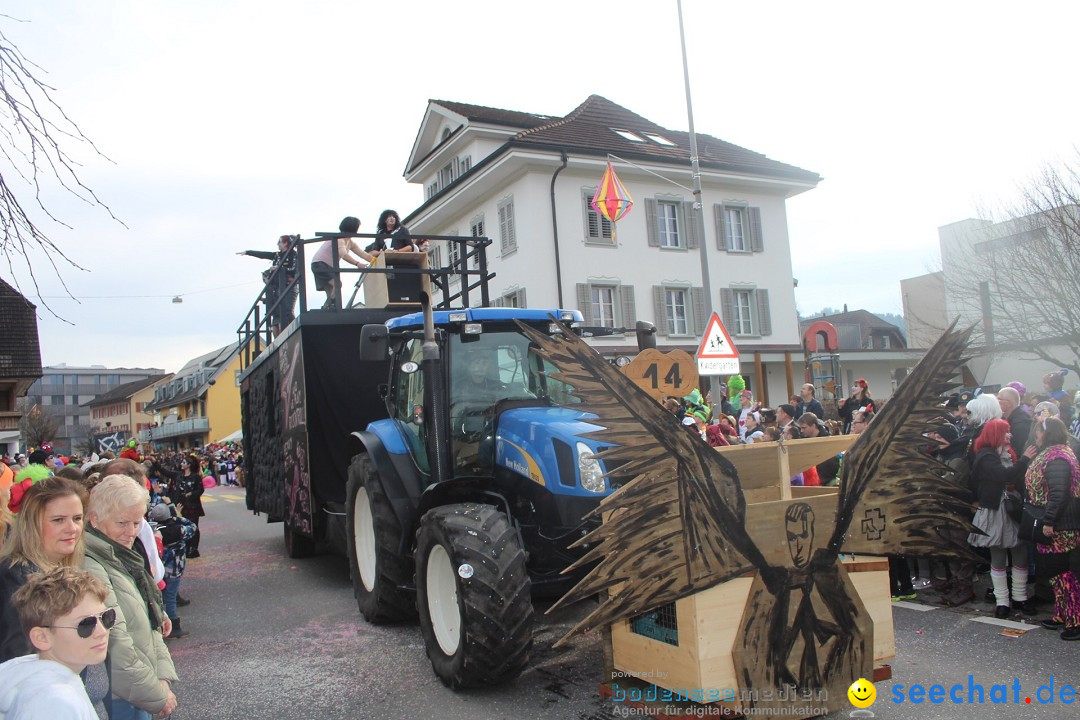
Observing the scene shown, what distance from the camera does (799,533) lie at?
3895 millimetres

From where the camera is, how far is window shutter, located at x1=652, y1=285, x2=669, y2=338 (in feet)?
87.0

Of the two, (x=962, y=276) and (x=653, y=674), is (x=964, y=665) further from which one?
(x=962, y=276)

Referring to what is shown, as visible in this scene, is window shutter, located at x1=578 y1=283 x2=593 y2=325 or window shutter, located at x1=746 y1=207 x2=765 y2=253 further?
window shutter, located at x1=746 y1=207 x2=765 y2=253

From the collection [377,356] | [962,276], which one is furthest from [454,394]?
[962,276]

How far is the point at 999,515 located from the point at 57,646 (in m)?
6.52

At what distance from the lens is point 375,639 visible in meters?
6.48

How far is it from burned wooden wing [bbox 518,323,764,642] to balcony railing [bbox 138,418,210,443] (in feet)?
228

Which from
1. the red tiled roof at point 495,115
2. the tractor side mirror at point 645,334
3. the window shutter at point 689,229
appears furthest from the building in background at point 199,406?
the tractor side mirror at point 645,334

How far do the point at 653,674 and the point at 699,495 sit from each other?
3.13 ft

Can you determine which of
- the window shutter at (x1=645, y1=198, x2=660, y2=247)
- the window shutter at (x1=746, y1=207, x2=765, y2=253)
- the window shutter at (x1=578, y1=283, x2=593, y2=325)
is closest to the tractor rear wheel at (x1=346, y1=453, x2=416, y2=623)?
the window shutter at (x1=578, y1=283, x2=593, y2=325)

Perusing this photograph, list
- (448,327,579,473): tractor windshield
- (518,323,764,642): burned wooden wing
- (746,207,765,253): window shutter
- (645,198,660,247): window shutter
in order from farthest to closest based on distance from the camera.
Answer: (746,207,765,253): window shutter < (645,198,660,247): window shutter < (448,327,579,473): tractor windshield < (518,323,764,642): burned wooden wing

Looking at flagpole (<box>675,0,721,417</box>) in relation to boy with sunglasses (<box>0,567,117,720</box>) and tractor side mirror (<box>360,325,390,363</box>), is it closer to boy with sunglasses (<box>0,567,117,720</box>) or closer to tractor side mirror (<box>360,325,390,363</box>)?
tractor side mirror (<box>360,325,390,363</box>)

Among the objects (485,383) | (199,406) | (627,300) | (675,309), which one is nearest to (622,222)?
(627,300)

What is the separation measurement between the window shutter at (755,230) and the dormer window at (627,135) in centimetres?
449
